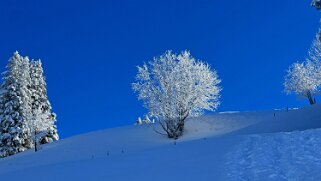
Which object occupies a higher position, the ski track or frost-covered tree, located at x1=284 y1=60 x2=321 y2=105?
frost-covered tree, located at x1=284 y1=60 x2=321 y2=105

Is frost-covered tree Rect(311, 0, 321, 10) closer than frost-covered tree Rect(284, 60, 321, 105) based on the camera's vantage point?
Yes

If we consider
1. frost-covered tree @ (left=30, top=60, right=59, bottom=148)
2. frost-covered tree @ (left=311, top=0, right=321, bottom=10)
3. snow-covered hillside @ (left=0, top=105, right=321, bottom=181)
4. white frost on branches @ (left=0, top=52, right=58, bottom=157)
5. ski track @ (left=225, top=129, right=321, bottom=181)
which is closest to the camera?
ski track @ (left=225, top=129, right=321, bottom=181)

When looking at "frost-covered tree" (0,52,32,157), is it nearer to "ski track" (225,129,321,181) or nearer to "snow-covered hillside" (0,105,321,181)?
"snow-covered hillside" (0,105,321,181)

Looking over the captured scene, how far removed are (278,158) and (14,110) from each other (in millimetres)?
37892

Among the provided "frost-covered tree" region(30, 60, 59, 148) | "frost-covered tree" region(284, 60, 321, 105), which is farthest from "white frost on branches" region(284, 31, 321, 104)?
"frost-covered tree" region(30, 60, 59, 148)

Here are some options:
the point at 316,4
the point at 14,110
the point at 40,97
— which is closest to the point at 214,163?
the point at 316,4

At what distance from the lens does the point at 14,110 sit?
155 ft

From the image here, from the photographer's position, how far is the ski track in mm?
13123

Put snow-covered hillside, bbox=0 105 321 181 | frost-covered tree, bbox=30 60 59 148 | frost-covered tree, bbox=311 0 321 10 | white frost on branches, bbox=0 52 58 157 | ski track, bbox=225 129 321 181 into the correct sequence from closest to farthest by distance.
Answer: ski track, bbox=225 129 321 181 < snow-covered hillside, bbox=0 105 321 181 < frost-covered tree, bbox=311 0 321 10 < white frost on branches, bbox=0 52 58 157 < frost-covered tree, bbox=30 60 59 148

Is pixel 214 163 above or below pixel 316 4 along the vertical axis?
below

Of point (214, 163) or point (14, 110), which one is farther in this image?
point (14, 110)

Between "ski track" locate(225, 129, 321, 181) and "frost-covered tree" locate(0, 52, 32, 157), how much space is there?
3226cm

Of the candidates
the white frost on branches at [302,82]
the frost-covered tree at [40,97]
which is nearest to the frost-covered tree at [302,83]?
the white frost on branches at [302,82]

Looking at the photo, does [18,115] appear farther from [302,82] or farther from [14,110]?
[302,82]
